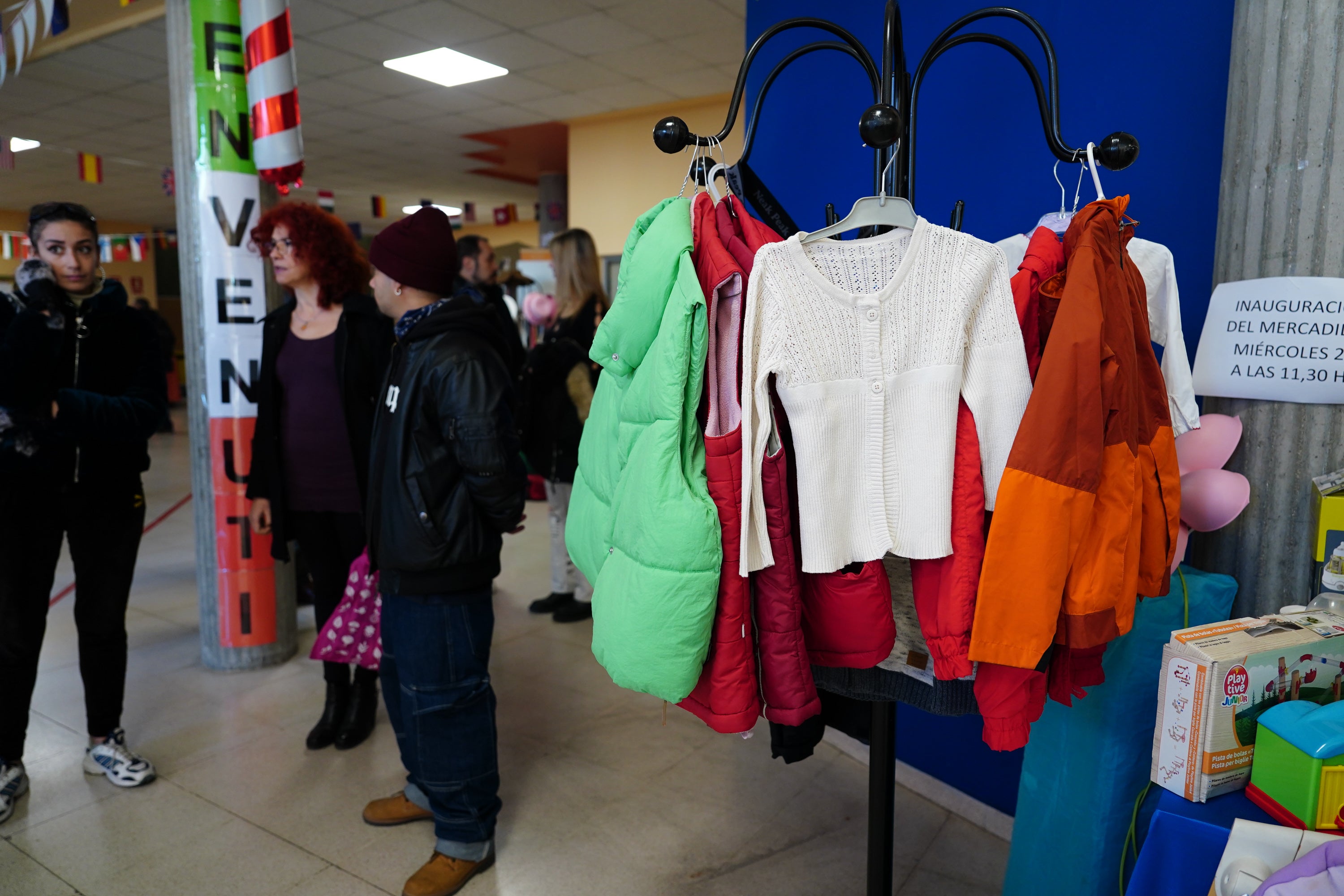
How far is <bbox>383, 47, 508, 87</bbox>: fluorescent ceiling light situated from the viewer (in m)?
6.02

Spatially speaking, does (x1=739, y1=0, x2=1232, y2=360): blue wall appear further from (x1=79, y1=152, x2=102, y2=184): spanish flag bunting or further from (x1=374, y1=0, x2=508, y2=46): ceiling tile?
(x1=79, y1=152, x2=102, y2=184): spanish flag bunting

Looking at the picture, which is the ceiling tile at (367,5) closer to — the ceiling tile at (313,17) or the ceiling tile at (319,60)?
the ceiling tile at (313,17)

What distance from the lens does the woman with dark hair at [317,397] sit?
257 centimetres

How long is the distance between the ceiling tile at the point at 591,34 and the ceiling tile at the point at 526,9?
0.27ft

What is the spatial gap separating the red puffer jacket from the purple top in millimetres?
1689

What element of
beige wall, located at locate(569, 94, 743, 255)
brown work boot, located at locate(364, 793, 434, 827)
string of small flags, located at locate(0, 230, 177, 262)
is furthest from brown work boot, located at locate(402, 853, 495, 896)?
string of small flags, located at locate(0, 230, 177, 262)

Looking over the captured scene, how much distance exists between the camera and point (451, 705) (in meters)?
2.04

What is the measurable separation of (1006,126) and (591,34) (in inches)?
163

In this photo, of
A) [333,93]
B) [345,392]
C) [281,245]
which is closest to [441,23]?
[333,93]

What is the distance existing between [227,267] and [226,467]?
0.75 meters

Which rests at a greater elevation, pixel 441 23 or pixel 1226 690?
pixel 441 23

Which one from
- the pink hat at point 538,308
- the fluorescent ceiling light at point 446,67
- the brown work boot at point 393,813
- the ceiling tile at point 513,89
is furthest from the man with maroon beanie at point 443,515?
the ceiling tile at point 513,89

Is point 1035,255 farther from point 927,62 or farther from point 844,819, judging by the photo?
point 844,819

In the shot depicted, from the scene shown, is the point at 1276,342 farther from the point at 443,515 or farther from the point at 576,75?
the point at 576,75
